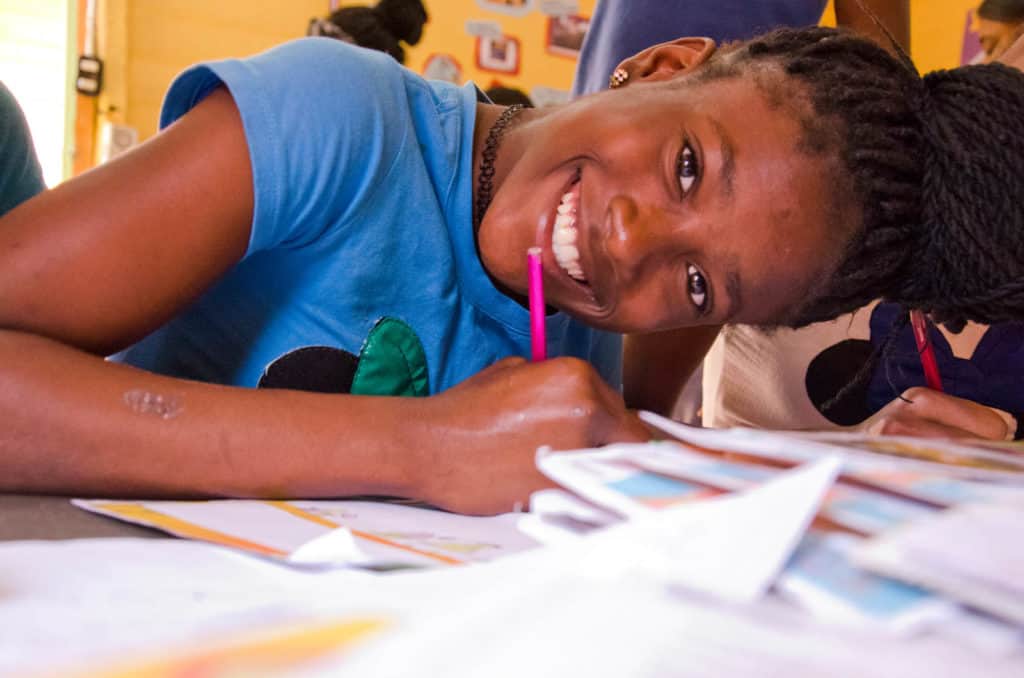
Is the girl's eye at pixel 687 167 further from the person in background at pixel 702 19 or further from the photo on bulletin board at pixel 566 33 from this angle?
the photo on bulletin board at pixel 566 33

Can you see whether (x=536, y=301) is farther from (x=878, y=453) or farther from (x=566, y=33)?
(x=566, y=33)

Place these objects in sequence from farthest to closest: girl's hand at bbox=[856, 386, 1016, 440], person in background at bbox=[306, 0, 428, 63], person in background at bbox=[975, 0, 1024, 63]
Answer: person in background at bbox=[306, 0, 428, 63] → person in background at bbox=[975, 0, 1024, 63] → girl's hand at bbox=[856, 386, 1016, 440]

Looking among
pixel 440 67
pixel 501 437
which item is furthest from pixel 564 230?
pixel 440 67

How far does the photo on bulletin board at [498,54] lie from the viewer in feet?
8.56

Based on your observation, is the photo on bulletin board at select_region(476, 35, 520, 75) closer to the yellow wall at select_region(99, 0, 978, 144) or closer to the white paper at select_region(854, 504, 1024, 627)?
the yellow wall at select_region(99, 0, 978, 144)

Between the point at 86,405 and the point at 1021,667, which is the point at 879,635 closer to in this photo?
the point at 1021,667

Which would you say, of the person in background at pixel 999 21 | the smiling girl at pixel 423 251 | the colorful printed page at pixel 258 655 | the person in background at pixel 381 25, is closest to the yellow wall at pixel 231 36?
the person in background at pixel 381 25

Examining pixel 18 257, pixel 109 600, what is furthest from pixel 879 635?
pixel 18 257

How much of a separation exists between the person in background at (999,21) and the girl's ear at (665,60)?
1152 mm

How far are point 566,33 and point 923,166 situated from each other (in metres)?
2.22

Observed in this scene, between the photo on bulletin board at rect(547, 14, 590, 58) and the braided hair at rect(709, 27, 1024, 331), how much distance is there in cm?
210

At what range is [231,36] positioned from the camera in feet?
7.86

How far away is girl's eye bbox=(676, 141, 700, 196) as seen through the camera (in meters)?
0.67

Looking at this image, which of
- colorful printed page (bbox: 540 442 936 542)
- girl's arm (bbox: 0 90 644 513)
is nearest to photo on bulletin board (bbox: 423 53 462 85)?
girl's arm (bbox: 0 90 644 513)
